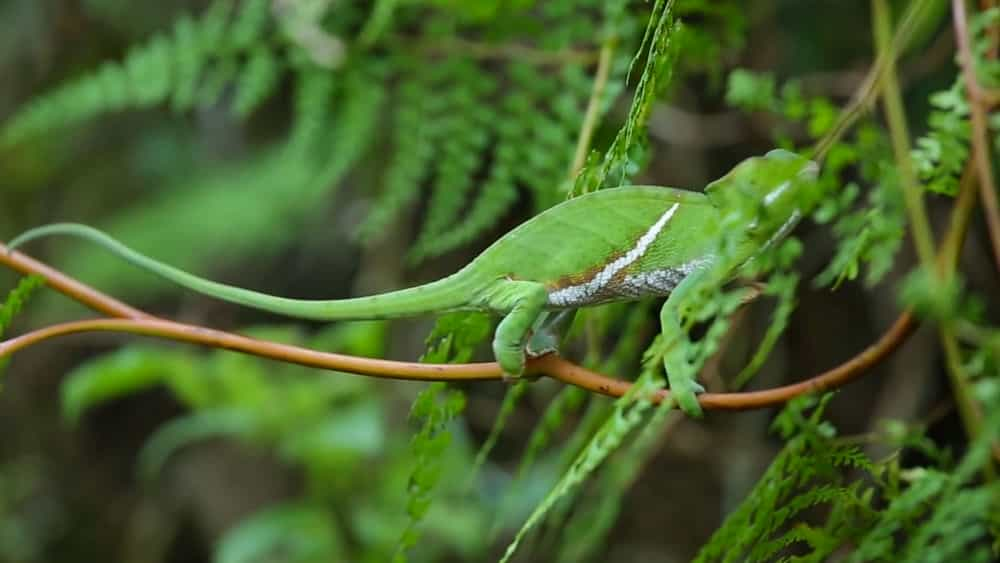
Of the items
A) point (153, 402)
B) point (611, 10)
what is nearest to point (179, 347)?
point (153, 402)

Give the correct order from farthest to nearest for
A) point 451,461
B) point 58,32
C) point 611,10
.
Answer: point 58,32
point 451,461
point 611,10

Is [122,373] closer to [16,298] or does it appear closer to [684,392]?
[16,298]

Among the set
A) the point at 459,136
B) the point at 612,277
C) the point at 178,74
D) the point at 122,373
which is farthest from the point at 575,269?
the point at 122,373

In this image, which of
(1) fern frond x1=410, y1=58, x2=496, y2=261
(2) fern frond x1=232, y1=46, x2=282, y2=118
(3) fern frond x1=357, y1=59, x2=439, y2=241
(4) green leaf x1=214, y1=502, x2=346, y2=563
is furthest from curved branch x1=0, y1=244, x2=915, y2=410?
(4) green leaf x1=214, y1=502, x2=346, y2=563

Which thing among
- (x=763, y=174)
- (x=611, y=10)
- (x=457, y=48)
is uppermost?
(x=457, y=48)

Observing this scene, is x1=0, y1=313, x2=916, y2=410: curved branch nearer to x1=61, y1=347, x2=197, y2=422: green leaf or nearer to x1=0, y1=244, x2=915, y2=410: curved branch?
x1=0, y1=244, x2=915, y2=410: curved branch

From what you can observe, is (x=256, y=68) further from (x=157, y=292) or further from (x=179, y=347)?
(x=179, y=347)

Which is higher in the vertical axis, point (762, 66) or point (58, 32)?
point (58, 32)
